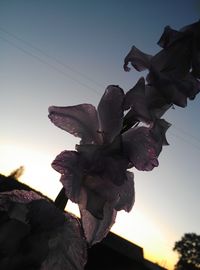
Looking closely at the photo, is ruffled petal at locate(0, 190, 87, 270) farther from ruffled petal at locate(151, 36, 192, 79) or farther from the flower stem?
ruffled petal at locate(151, 36, 192, 79)

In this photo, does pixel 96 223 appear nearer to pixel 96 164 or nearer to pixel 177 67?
pixel 96 164

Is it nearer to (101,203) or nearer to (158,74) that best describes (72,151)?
(101,203)

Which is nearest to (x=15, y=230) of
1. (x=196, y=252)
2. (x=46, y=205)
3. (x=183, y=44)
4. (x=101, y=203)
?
(x=46, y=205)

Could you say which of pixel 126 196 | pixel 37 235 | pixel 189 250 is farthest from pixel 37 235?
pixel 189 250

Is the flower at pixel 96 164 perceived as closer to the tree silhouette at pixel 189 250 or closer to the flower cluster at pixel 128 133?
the flower cluster at pixel 128 133

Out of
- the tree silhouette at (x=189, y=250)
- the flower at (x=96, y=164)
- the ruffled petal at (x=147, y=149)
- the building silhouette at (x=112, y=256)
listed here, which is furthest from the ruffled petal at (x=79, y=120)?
the tree silhouette at (x=189, y=250)

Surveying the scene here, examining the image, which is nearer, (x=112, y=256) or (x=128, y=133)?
(x=128, y=133)

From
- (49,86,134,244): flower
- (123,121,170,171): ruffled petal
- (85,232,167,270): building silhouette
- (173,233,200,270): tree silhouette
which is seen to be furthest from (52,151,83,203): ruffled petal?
(173,233,200,270): tree silhouette
